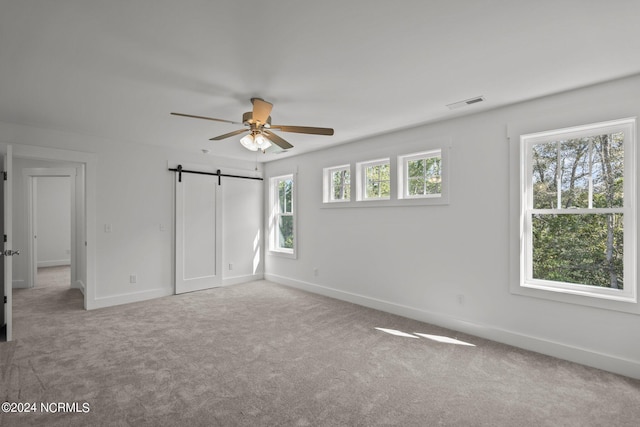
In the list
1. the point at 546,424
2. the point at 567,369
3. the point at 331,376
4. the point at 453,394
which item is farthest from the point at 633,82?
the point at 331,376

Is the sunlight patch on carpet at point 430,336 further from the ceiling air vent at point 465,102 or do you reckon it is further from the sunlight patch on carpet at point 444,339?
the ceiling air vent at point 465,102

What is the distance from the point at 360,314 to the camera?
4.21 meters

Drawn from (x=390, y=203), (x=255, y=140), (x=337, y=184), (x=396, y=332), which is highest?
(x=255, y=140)

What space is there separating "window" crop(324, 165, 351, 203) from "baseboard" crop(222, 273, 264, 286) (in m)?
2.34

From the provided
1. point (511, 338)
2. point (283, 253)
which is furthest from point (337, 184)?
point (511, 338)

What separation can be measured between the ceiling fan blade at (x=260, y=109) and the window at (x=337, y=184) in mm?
2240

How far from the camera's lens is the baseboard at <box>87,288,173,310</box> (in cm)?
441

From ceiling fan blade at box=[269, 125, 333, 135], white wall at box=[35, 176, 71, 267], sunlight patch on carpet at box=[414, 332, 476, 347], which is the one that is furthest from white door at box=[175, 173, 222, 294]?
white wall at box=[35, 176, 71, 267]

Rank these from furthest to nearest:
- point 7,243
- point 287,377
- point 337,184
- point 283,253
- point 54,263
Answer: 1. point 54,263
2. point 283,253
3. point 337,184
4. point 7,243
5. point 287,377

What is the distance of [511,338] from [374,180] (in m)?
2.61

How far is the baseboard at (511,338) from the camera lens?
2633 mm

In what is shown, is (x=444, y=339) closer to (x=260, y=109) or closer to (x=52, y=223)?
(x=260, y=109)

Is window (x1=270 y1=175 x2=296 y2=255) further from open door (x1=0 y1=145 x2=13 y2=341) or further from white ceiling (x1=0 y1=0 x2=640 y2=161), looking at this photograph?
open door (x1=0 y1=145 x2=13 y2=341)

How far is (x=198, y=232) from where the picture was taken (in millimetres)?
5523
